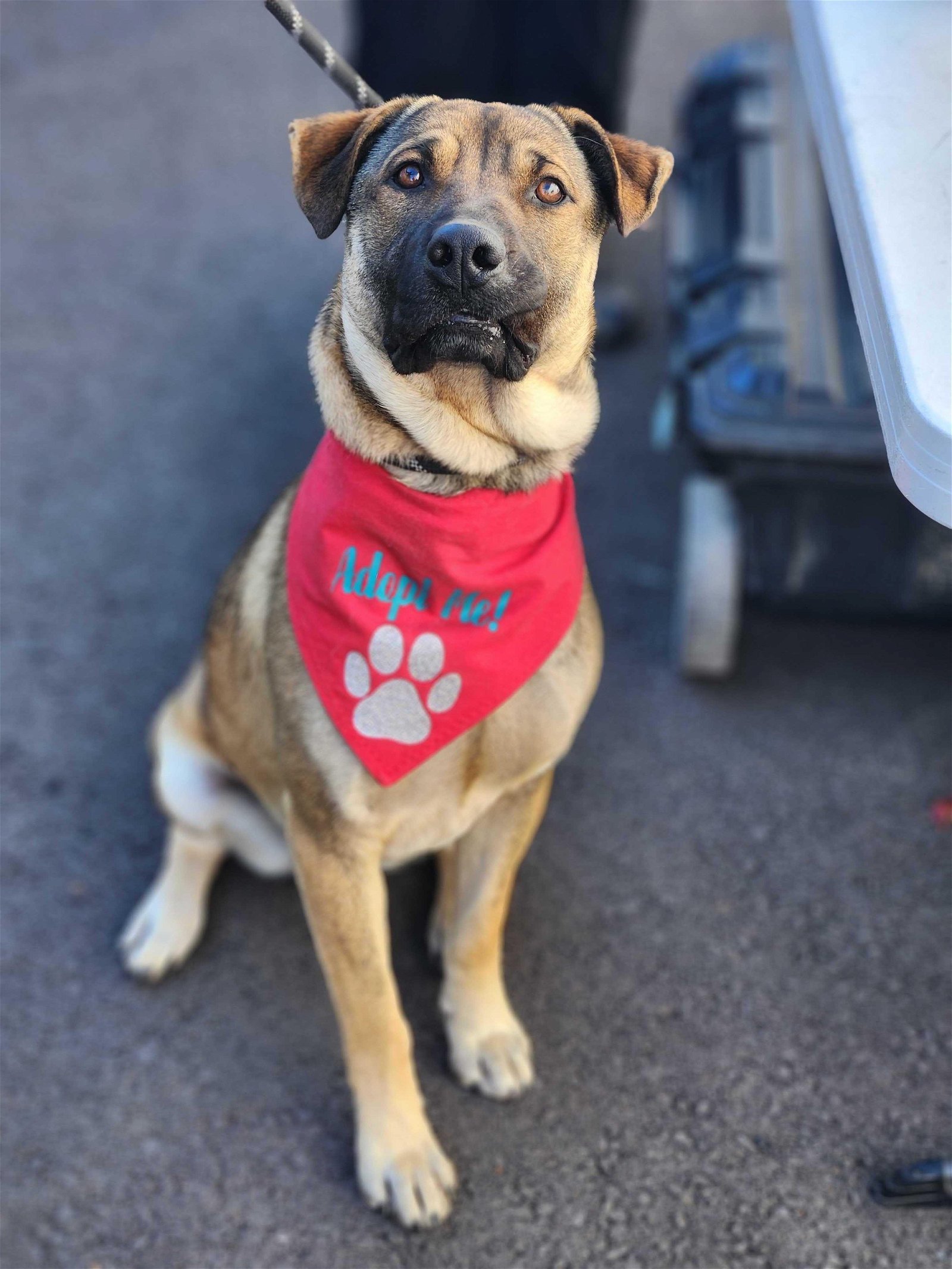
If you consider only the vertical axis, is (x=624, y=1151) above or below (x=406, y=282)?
below

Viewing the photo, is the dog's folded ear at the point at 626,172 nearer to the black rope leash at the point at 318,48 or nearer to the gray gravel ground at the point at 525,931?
the black rope leash at the point at 318,48

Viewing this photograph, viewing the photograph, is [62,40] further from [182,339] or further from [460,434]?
[460,434]

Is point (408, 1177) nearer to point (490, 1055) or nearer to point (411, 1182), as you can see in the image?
point (411, 1182)

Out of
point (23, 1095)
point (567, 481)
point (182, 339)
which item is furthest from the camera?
point (182, 339)

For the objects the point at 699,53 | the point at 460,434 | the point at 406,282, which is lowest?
the point at 699,53

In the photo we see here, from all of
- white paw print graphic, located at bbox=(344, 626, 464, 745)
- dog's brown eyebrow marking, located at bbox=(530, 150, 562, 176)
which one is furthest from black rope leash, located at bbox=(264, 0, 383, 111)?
white paw print graphic, located at bbox=(344, 626, 464, 745)

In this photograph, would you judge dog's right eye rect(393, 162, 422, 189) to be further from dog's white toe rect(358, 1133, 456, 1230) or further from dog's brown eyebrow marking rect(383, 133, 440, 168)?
dog's white toe rect(358, 1133, 456, 1230)

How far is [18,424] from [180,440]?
21.9 inches

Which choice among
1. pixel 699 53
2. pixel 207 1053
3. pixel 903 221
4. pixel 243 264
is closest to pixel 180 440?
pixel 243 264

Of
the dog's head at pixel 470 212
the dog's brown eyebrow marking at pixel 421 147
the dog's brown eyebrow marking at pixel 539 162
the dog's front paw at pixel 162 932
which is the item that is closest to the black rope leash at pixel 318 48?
the dog's head at pixel 470 212

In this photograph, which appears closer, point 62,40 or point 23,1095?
point 23,1095

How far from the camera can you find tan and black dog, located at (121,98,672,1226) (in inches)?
70.9

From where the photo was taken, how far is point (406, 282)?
174cm

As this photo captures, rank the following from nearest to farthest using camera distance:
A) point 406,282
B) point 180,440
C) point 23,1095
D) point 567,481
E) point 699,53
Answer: point 406,282 < point 567,481 < point 23,1095 < point 180,440 < point 699,53
